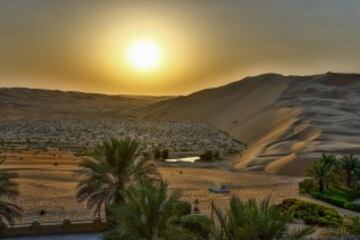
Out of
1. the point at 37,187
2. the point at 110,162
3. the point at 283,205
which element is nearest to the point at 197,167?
the point at 37,187

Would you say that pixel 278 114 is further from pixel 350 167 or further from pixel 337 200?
pixel 337 200

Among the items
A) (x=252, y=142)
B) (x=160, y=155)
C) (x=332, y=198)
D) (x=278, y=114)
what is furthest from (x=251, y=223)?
(x=278, y=114)

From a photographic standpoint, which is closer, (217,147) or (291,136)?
(291,136)

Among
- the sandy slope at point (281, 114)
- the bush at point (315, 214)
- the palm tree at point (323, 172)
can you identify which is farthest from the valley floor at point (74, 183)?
the sandy slope at point (281, 114)

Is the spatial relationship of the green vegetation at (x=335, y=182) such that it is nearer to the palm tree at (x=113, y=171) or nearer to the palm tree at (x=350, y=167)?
the palm tree at (x=350, y=167)

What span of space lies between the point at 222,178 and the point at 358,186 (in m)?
14.3

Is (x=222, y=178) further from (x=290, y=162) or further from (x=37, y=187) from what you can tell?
(x=37, y=187)

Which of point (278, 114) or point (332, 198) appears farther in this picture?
point (278, 114)

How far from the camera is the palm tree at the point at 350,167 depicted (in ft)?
133

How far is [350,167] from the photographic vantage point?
40781 millimetres

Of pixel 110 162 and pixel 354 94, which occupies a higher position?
pixel 354 94

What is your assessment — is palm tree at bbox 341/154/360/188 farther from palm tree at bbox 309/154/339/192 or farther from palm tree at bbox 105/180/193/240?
palm tree at bbox 105/180/193/240

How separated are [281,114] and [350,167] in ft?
217

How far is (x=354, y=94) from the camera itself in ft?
433
